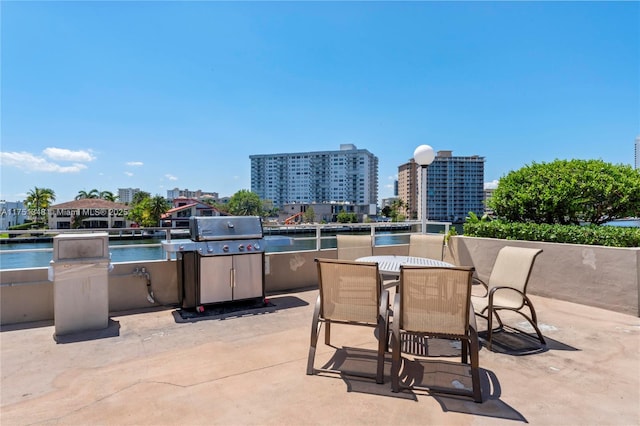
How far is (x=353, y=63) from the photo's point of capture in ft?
36.8

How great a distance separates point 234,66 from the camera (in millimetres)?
10070

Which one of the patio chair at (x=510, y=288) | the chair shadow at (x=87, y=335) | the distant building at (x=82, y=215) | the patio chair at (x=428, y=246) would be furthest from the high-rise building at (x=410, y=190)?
the chair shadow at (x=87, y=335)

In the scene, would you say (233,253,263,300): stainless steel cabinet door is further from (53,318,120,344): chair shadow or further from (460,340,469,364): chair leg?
(460,340,469,364): chair leg

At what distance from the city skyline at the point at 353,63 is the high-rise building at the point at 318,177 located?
85288 mm

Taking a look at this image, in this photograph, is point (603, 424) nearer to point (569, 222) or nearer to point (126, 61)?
point (569, 222)

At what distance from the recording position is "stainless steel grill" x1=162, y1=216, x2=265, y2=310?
3814mm

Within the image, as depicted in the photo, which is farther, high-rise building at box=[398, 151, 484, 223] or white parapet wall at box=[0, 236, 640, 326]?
high-rise building at box=[398, 151, 484, 223]

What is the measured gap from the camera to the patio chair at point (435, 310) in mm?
2000

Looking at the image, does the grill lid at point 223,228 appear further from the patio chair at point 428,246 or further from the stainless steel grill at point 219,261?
the patio chair at point 428,246

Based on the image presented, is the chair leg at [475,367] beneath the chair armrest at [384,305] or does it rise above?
beneath

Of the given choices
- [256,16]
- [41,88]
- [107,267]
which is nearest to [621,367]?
[107,267]

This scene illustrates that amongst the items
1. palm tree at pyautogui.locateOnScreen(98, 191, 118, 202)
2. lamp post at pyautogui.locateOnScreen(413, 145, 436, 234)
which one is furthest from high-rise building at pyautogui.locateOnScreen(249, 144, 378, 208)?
lamp post at pyautogui.locateOnScreen(413, 145, 436, 234)

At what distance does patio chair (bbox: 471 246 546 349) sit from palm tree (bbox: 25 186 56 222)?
65.0 metres

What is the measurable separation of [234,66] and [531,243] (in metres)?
9.36
